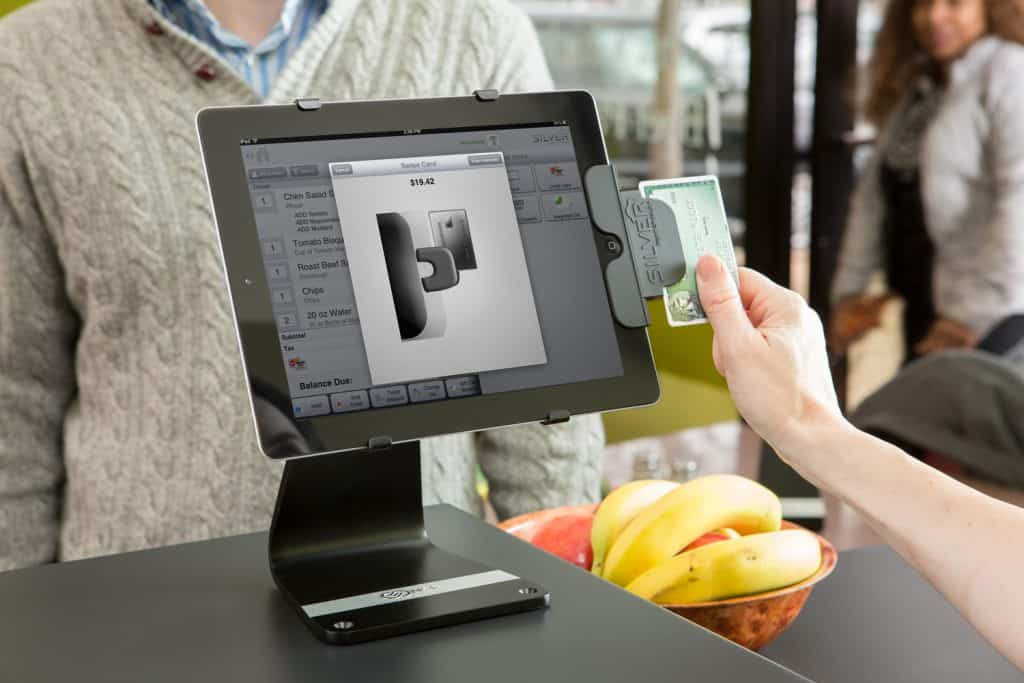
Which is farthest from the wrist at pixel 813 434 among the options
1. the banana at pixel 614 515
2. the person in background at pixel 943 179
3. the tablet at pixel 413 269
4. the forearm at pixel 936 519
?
the person in background at pixel 943 179

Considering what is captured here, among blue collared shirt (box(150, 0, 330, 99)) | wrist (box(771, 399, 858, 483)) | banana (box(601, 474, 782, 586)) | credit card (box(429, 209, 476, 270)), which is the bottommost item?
banana (box(601, 474, 782, 586))

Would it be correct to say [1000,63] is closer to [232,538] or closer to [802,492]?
[802,492]

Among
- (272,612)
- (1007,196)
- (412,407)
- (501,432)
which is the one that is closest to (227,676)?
(272,612)

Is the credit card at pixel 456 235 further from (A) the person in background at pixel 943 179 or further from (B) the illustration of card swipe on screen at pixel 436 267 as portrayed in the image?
(A) the person in background at pixel 943 179

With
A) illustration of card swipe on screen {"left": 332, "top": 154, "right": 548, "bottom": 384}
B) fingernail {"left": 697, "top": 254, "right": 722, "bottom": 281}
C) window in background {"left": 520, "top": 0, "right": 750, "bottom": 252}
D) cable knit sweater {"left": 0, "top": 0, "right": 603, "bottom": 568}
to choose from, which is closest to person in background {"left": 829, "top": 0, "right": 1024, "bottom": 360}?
window in background {"left": 520, "top": 0, "right": 750, "bottom": 252}

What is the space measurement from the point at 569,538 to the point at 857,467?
1.04 feet

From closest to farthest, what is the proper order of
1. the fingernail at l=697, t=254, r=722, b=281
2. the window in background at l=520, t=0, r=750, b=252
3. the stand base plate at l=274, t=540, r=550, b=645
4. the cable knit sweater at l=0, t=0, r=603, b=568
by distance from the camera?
1. the stand base plate at l=274, t=540, r=550, b=645
2. the fingernail at l=697, t=254, r=722, b=281
3. the cable knit sweater at l=0, t=0, r=603, b=568
4. the window in background at l=520, t=0, r=750, b=252

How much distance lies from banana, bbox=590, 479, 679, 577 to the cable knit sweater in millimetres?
290

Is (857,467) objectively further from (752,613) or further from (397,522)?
(397,522)

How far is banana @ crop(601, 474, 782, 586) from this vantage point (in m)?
0.86

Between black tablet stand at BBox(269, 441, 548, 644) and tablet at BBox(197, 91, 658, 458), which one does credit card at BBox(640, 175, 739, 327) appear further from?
black tablet stand at BBox(269, 441, 548, 644)

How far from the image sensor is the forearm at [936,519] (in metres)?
0.66

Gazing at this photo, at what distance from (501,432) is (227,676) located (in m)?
0.67

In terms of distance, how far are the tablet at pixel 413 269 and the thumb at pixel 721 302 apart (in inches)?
2.0
